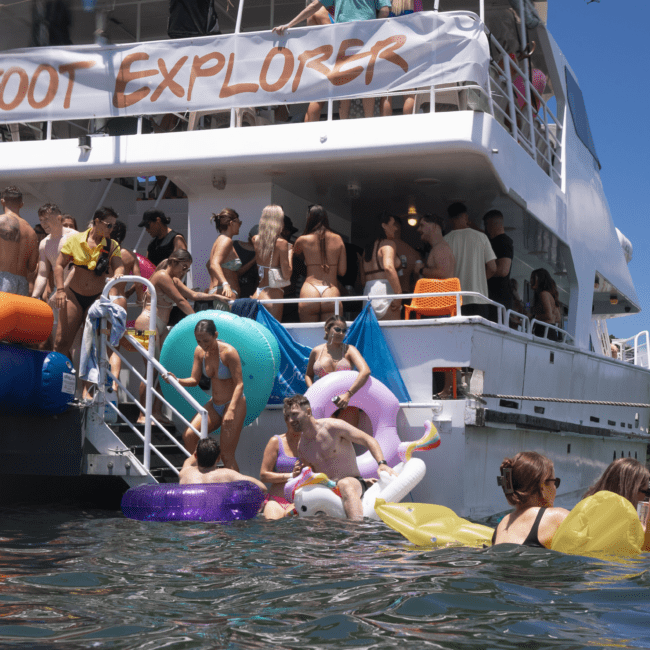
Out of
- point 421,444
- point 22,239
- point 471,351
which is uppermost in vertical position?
point 22,239

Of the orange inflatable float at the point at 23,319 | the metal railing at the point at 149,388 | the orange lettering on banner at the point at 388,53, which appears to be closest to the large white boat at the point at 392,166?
the orange lettering on banner at the point at 388,53

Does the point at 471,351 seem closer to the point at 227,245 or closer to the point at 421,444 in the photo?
the point at 421,444

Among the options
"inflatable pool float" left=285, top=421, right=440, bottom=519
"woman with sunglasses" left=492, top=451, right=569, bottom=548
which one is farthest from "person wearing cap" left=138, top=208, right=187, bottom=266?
"woman with sunglasses" left=492, top=451, right=569, bottom=548

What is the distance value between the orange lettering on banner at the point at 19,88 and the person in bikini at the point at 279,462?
5.74 metres

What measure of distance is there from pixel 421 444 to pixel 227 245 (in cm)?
334

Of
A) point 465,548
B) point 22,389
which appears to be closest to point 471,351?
point 465,548

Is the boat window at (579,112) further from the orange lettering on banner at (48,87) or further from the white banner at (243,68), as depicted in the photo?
the orange lettering on banner at (48,87)

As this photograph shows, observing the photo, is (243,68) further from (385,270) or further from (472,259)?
(472,259)

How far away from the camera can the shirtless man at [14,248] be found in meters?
8.97

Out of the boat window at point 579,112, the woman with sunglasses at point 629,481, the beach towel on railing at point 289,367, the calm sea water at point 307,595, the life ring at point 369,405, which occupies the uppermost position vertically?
the boat window at point 579,112

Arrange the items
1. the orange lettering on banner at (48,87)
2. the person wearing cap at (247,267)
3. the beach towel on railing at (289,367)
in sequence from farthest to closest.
A: the orange lettering on banner at (48,87) < the person wearing cap at (247,267) < the beach towel on railing at (289,367)

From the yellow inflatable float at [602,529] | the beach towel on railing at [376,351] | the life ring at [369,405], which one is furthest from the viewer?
the beach towel on railing at [376,351]

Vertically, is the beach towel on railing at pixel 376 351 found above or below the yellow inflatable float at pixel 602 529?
above

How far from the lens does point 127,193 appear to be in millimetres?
12617
